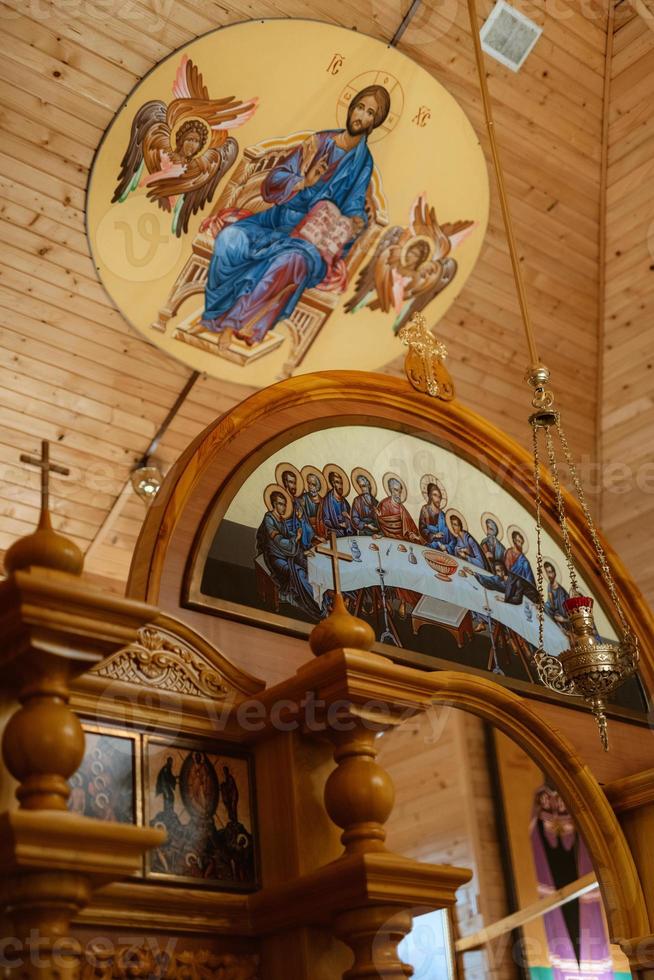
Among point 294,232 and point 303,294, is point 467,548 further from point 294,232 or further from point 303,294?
point 294,232

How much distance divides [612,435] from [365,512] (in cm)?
358

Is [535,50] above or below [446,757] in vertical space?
above

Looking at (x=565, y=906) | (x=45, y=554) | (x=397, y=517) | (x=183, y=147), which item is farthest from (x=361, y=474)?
(x=565, y=906)

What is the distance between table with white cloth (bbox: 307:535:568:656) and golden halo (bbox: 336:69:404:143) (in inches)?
102

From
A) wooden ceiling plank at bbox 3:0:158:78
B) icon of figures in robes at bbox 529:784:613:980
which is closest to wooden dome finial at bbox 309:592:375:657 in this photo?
wooden ceiling plank at bbox 3:0:158:78

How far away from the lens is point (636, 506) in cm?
839

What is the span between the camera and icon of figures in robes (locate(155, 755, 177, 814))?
3.98 metres

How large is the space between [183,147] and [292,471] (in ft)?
7.01

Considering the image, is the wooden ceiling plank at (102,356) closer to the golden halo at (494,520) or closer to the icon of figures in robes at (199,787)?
the golden halo at (494,520)

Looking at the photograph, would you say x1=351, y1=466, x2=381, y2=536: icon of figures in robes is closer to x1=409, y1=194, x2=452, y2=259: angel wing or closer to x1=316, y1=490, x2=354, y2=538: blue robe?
x1=316, y1=490, x2=354, y2=538: blue robe

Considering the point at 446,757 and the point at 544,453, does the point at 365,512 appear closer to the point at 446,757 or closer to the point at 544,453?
the point at 544,453

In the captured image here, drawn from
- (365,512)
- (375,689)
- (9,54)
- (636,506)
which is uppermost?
(9,54)

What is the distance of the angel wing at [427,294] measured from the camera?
7.44m

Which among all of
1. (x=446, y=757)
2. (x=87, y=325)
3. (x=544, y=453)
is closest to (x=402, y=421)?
(x=87, y=325)
